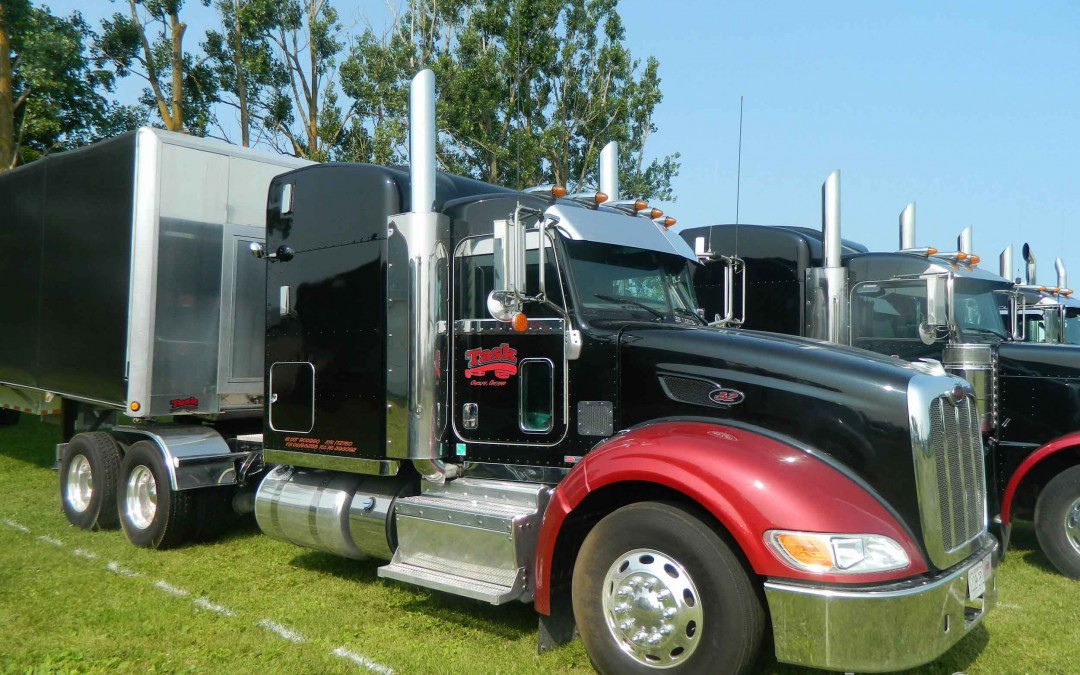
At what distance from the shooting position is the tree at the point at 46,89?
18859mm

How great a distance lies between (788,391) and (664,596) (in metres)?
1.18

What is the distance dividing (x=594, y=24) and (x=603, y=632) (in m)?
19.3

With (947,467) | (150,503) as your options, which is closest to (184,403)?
(150,503)

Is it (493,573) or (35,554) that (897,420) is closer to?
(493,573)

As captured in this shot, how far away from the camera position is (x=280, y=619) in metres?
5.75

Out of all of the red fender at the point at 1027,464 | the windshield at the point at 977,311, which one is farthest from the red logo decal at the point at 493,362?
the windshield at the point at 977,311

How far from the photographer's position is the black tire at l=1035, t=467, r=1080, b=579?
6770mm

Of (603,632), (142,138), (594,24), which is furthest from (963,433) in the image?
(594,24)

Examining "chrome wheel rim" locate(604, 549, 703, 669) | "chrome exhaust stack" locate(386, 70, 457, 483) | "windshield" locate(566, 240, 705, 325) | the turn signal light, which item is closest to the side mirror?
"windshield" locate(566, 240, 705, 325)

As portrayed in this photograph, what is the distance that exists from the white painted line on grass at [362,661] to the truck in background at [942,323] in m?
3.31

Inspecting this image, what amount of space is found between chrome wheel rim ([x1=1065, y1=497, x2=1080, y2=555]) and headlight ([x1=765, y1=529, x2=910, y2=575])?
3834 millimetres

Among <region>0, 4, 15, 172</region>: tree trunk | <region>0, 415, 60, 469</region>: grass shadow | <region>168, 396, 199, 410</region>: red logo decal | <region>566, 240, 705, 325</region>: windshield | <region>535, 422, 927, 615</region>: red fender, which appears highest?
<region>0, 4, 15, 172</region>: tree trunk

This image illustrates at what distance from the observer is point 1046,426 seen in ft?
23.5

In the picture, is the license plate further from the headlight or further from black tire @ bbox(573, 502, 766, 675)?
black tire @ bbox(573, 502, 766, 675)
